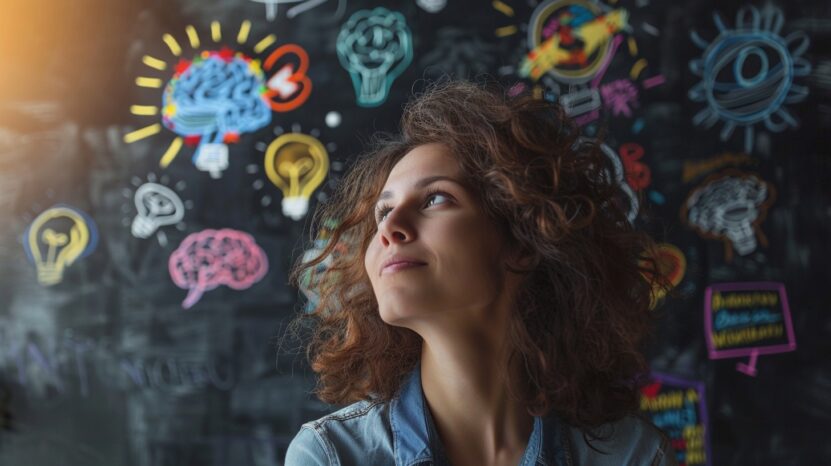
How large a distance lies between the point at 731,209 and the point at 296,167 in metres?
1.15

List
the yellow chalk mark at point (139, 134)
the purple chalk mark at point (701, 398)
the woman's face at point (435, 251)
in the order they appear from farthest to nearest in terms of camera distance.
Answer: the yellow chalk mark at point (139, 134)
the purple chalk mark at point (701, 398)
the woman's face at point (435, 251)

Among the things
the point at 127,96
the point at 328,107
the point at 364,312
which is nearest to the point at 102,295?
the point at 127,96

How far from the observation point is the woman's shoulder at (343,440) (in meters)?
0.97

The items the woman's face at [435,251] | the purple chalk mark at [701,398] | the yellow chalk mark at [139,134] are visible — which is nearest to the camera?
the woman's face at [435,251]

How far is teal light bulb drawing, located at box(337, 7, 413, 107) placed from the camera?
195 cm

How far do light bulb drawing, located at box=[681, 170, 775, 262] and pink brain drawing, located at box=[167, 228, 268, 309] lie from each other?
1147 mm

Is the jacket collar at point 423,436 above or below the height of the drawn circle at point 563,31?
below

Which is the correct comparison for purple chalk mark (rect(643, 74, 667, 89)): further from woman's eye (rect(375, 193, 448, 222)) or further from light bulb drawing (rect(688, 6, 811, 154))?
woman's eye (rect(375, 193, 448, 222))

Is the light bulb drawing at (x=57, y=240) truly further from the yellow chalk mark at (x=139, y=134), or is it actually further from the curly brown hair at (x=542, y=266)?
the curly brown hair at (x=542, y=266)

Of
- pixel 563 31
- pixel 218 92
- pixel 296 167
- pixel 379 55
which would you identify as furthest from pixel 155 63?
pixel 563 31

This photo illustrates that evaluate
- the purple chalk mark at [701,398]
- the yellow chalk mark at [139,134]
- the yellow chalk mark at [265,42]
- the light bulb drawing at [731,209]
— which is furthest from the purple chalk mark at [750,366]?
the yellow chalk mark at [139,134]

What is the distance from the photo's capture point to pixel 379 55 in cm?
195

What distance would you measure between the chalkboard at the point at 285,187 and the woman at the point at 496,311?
78cm

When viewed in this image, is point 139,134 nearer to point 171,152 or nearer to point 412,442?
point 171,152
